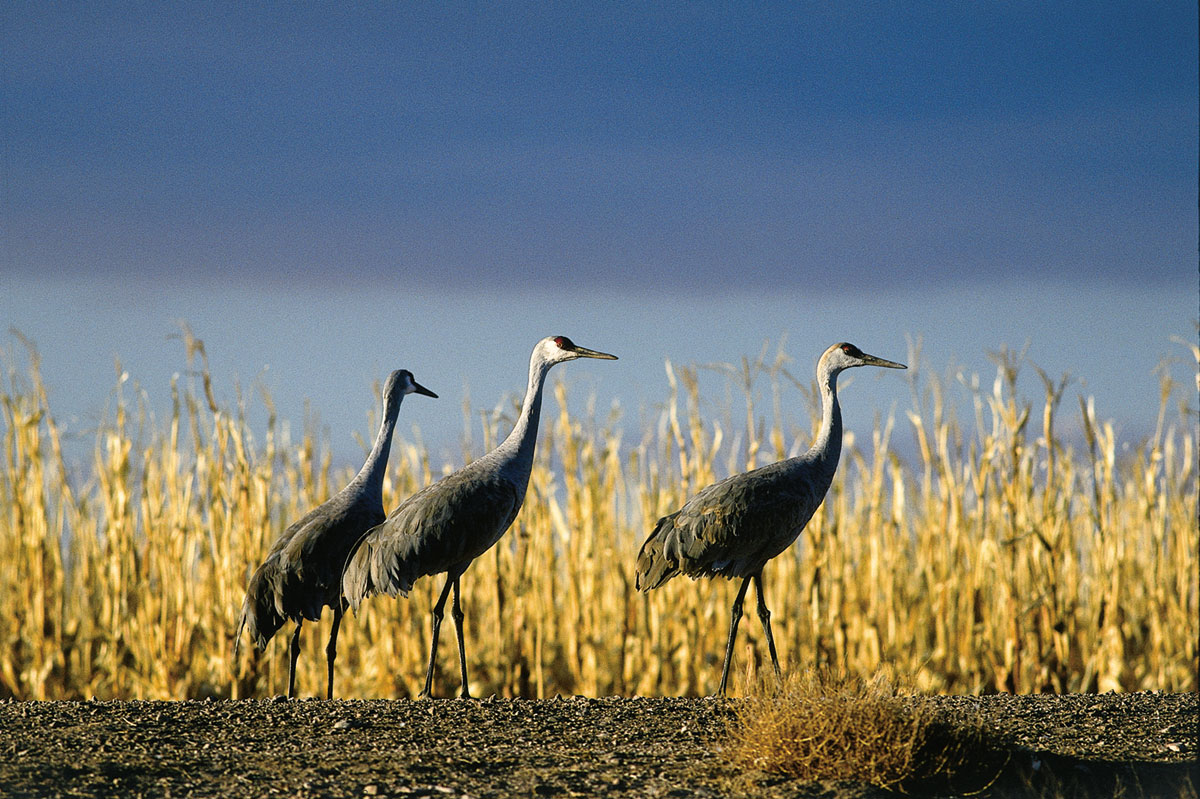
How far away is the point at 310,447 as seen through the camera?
8719mm

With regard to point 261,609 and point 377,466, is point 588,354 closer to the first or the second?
point 377,466

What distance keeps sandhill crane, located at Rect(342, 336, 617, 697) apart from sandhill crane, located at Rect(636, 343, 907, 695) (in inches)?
36.5

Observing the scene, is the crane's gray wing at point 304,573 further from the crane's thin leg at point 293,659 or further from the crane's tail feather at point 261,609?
the crane's thin leg at point 293,659

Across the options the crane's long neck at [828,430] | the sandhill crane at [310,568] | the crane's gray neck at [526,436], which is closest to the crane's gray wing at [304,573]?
the sandhill crane at [310,568]

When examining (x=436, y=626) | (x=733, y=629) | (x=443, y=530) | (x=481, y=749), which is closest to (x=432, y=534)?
(x=443, y=530)

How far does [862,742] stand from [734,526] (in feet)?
5.22

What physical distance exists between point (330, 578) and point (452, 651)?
2307 mm

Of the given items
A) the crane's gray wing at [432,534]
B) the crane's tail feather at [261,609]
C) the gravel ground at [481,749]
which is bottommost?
the gravel ground at [481,749]

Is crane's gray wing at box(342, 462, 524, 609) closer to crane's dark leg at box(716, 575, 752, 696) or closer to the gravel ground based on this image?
the gravel ground

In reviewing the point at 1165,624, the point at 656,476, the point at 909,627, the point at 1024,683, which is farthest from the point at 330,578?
the point at 1165,624

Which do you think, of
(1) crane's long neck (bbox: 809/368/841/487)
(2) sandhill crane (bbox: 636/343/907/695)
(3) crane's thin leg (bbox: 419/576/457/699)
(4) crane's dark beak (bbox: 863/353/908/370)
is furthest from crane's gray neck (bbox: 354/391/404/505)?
(4) crane's dark beak (bbox: 863/353/908/370)

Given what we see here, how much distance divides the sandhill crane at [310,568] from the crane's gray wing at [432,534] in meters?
0.22

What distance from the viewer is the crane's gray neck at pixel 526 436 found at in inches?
249

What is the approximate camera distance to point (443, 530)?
596cm
